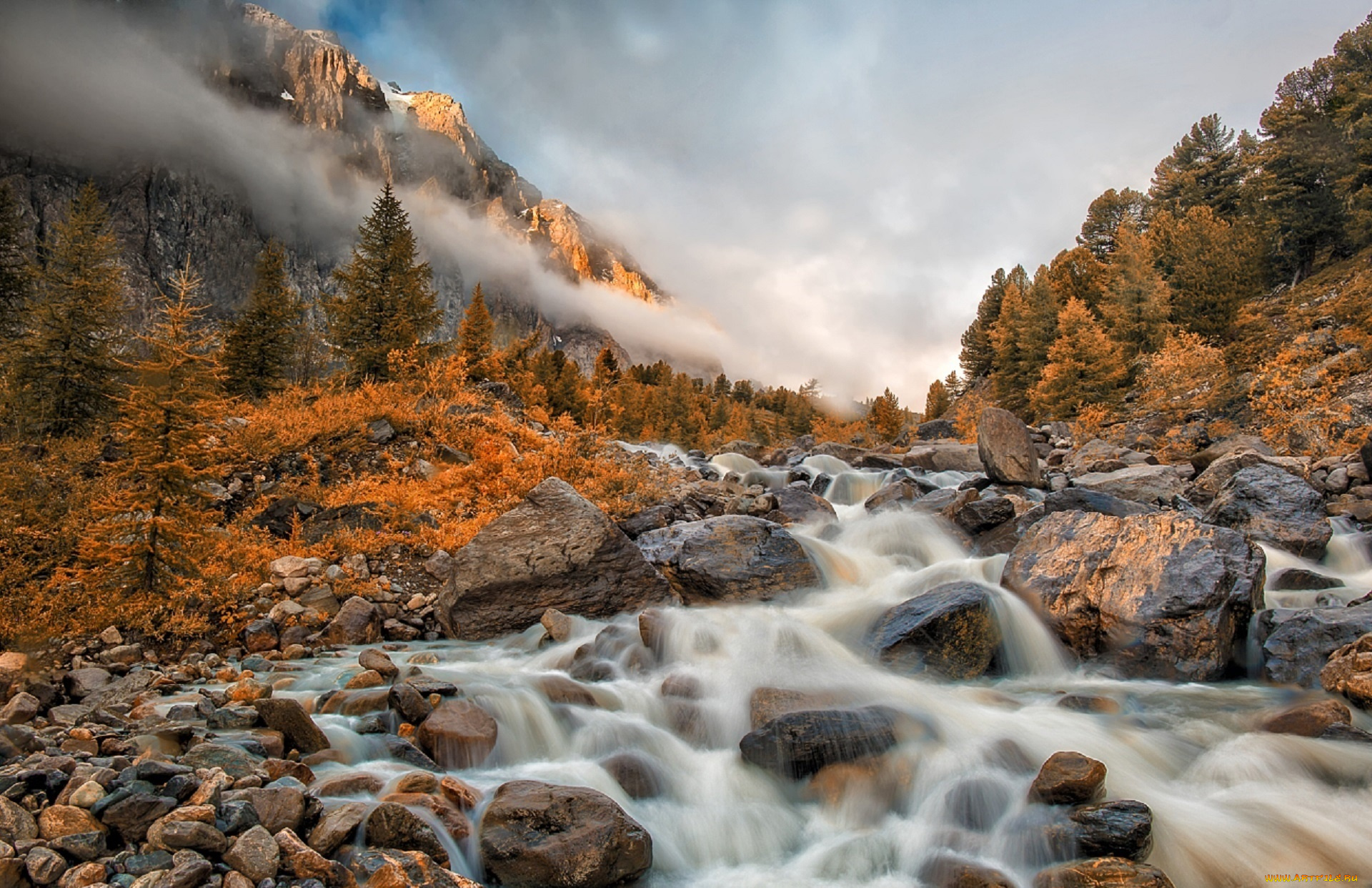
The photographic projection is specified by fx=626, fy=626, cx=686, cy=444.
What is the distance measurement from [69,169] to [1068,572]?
147 meters

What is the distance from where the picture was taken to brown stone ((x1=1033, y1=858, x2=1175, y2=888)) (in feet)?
14.3

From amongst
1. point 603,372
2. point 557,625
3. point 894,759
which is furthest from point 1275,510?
point 603,372

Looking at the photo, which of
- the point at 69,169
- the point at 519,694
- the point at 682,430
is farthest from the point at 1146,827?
the point at 69,169

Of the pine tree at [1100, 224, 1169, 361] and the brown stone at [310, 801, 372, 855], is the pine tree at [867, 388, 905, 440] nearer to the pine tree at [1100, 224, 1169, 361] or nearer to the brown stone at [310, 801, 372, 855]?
the pine tree at [1100, 224, 1169, 361]

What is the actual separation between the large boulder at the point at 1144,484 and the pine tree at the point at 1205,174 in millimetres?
48504

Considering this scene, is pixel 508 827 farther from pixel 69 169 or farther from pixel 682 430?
pixel 69 169

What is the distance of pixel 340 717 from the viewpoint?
6754 millimetres

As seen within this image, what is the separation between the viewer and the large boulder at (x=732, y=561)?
1181 centimetres

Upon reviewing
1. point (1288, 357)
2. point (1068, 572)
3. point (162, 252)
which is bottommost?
point (1068, 572)

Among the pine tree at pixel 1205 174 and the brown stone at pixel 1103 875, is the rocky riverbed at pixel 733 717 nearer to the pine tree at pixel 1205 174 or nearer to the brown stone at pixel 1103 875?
the brown stone at pixel 1103 875

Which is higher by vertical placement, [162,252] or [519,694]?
[162,252]

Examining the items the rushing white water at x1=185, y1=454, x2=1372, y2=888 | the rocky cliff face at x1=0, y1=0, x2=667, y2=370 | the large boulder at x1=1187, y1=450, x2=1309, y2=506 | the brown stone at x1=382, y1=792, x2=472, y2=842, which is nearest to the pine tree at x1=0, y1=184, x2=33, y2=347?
the rushing white water at x1=185, y1=454, x2=1372, y2=888

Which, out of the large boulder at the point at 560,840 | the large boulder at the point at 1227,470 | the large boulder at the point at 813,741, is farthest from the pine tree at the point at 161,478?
the large boulder at the point at 1227,470

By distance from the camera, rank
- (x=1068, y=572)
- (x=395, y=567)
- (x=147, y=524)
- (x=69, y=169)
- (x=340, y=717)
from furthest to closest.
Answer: (x=69, y=169)
(x=395, y=567)
(x=1068, y=572)
(x=147, y=524)
(x=340, y=717)
